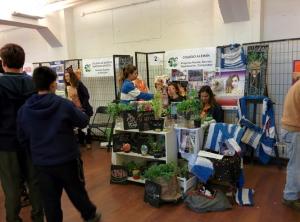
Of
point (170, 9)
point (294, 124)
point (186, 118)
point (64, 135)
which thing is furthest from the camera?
point (170, 9)

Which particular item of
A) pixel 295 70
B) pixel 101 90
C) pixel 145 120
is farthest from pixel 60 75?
pixel 295 70

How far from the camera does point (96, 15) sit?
5.92 meters

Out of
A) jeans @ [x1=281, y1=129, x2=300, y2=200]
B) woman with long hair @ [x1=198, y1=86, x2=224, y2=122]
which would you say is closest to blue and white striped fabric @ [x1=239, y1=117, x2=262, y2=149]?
woman with long hair @ [x1=198, y1=86, x2=224, y2=122]

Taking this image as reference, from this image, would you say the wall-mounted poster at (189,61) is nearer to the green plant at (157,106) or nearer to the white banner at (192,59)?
the white banner at (192,59)

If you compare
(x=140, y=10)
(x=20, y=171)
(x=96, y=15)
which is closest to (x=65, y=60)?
(x=96, y=15)

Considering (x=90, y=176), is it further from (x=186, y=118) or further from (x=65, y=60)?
(x=65, y=60)

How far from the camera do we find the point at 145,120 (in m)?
3.30

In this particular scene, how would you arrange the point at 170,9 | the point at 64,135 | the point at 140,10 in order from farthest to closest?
the point at 140,10, the point at 170,9, the point at 64,135

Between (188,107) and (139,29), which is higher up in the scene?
(139,29)

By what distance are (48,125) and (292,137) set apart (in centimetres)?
221

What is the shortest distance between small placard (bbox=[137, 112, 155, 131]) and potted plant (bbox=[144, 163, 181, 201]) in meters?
0.49

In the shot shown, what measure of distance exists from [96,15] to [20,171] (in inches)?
172

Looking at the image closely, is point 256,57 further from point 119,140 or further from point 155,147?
point 119,140

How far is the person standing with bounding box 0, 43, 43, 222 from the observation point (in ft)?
7.00
